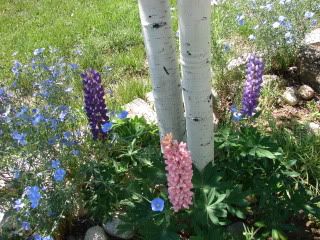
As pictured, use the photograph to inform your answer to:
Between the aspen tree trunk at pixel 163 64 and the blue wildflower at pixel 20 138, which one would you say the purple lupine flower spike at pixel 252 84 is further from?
the blue wildflower at pixel 20 138

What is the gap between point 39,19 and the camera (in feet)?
A: 18.2

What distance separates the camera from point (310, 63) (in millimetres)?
3605

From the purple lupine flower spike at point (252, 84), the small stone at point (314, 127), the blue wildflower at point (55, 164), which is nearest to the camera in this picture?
the blue wildflower at point (55, 164)

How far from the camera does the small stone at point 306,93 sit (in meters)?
3.49

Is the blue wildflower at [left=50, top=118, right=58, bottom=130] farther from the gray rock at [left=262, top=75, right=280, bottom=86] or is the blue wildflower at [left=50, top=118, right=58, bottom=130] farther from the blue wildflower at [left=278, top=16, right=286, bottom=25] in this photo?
the blue wildflower at [left=278, top=16, right=286, bottom=25]

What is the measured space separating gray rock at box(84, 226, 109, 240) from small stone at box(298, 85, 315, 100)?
1.86m

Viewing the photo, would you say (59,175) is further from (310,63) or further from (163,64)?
(310,63)

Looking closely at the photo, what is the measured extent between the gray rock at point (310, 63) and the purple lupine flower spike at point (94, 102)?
1.82m

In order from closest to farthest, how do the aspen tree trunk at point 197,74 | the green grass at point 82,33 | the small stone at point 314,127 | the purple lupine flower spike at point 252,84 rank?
the aspen tree trunk at point 197,74
the purple lupine flower spike at point 252,84
the small stone at point 314,127
the green grass at point 82,33

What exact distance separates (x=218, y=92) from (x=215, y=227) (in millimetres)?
1502

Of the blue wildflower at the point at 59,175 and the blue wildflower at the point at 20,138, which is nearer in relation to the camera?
the blue wildflower at the point at 59,175

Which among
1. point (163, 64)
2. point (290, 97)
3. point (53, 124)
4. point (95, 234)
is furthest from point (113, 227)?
point (290, 97)

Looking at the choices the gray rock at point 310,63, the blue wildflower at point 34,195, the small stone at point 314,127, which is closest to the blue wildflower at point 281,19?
the gray rock at point 310,63

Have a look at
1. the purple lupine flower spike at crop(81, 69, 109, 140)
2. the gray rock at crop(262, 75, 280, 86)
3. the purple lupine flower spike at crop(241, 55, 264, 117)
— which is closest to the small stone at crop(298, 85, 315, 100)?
the gray rock at crop(262, 75, 280, 86)
